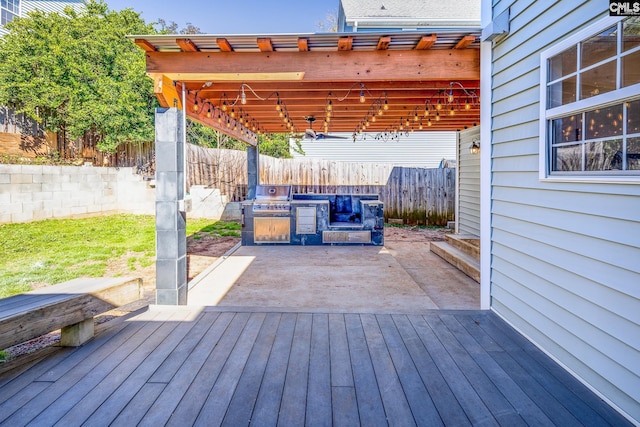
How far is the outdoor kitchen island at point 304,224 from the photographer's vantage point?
731 centimetres

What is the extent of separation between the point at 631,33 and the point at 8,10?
742 inches

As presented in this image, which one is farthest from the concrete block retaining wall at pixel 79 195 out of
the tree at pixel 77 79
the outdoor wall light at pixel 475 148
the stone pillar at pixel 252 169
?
the outdoor wall light at pixel 475 148

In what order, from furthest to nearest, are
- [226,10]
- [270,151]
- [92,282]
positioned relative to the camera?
[226,10] < [270,151] < [92,282]

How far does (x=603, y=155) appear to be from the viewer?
2.09 meters

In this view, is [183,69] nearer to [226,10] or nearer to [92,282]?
[92,282]

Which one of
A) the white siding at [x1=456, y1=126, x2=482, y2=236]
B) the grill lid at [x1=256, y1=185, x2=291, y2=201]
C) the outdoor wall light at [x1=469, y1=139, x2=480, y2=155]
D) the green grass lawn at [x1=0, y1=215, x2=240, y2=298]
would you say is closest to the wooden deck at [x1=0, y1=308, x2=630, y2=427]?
the green grass lawn at [x1=0, y1=215, x2=240, y2=298]

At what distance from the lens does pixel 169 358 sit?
2.44 m

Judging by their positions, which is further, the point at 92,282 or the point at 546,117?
the point at 92,282

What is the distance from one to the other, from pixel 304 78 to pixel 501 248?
8.23 feet

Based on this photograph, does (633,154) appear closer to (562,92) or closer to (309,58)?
(562,92)

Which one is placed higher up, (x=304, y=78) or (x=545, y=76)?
(x=304, y=78)

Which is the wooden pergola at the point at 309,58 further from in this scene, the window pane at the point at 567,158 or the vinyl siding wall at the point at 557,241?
the window pane at the point at 567,158

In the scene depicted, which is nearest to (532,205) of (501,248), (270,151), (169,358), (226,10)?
(501,248)

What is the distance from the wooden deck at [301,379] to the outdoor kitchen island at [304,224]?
4295mm
